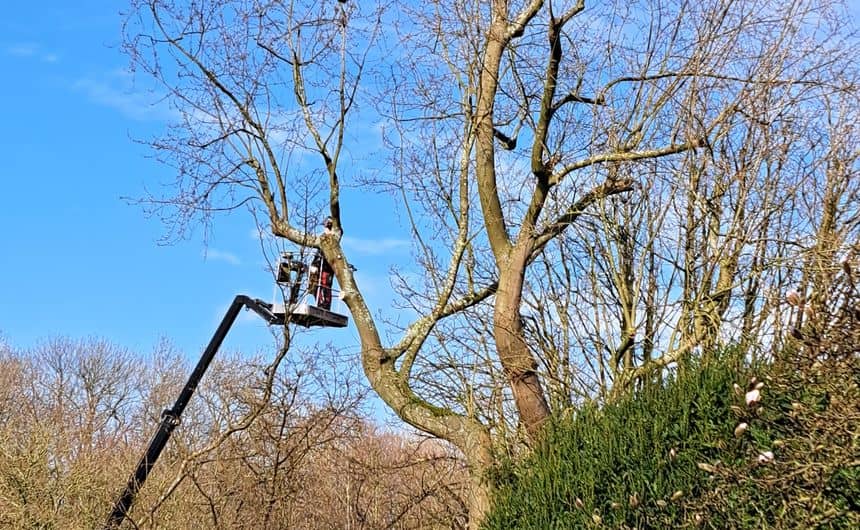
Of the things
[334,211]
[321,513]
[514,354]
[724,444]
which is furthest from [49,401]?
[724,444]

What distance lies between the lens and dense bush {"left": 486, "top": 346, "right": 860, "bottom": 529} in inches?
147

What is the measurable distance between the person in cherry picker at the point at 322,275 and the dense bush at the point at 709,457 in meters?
3.34

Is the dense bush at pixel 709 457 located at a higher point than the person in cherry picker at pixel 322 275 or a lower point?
lower

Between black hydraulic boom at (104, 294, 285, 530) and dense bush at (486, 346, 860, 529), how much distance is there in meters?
4.26

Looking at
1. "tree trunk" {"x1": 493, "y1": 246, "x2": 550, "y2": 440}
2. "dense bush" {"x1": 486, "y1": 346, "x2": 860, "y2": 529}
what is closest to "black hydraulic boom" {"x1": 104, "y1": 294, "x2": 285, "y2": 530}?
"tree trunk" {"x1": 493, "y1": 246, "x2": 550, "y2": 440}

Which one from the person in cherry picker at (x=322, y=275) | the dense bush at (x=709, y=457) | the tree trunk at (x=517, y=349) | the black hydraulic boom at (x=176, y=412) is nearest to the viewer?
the dense bush at (x=709, y=457)

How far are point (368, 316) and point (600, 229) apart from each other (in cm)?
219

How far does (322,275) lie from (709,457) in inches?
182

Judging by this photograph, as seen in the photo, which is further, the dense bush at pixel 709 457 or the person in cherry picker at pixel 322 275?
the person in cherry picker at pixel 322 275

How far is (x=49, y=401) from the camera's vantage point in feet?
79.9

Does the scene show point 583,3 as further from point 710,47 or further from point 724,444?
point 724,444

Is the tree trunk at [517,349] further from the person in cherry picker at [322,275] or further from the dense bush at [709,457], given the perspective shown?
the person in cherry picker at [322,275]

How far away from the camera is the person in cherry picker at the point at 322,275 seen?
8.24 metres

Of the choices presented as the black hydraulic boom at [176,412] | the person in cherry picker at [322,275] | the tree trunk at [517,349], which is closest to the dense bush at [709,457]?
the tree trunk at [517,349]
